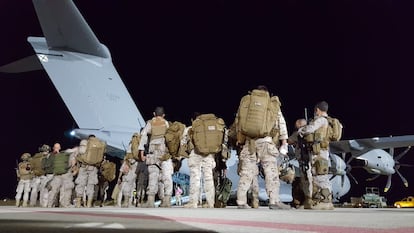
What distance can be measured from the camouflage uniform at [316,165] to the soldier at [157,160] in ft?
8.36

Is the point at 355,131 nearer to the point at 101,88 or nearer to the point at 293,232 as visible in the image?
the point at 101,88

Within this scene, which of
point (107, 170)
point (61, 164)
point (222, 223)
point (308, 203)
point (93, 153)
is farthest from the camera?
point (107, 170)

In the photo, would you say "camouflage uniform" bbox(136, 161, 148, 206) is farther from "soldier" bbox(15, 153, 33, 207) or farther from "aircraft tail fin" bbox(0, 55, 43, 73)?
"aircraft tail fin" bbox(0, 55, 43, 73)

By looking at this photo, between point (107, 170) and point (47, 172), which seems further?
point (107, 170)

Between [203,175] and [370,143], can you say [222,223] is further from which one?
[370,143]

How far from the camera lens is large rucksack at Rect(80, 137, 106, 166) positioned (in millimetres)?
10758

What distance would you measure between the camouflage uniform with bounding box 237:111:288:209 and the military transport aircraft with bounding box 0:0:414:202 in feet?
22.0

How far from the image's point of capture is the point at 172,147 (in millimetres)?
9102

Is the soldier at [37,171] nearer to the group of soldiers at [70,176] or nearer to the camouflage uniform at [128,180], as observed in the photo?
the group of soldiers at [70,176]

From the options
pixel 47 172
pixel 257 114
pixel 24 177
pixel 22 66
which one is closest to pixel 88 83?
pixel 22 66

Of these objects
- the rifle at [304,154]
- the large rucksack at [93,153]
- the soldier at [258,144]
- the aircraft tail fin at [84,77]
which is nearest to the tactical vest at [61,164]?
the large rucksack at [93,153]

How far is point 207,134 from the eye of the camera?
320 inches

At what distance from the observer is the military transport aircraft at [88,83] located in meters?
12.1

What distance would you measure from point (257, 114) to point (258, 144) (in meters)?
0.45
